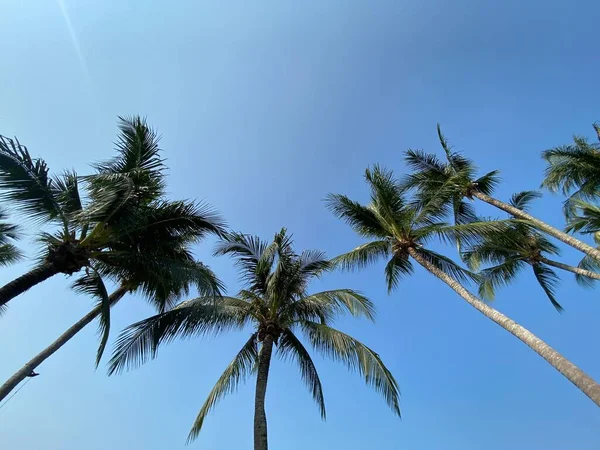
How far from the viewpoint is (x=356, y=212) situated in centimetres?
1428

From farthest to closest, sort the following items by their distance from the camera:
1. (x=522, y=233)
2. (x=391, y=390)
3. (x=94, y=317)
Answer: (x=522, y=233) → (x=94, y=317) → (x=391, y=390)

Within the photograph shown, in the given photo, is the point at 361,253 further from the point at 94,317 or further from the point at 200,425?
the point at 94,317

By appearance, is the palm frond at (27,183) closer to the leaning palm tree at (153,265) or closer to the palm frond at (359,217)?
the leaning palm tree at (153,265)

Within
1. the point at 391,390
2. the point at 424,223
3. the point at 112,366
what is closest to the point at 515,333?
the point at 391,390

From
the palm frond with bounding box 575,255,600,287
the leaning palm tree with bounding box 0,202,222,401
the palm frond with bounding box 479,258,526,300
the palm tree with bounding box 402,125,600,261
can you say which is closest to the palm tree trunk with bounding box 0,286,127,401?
the leaning palm tree with bounding box 0,202,222,401

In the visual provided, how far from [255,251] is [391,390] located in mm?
6209

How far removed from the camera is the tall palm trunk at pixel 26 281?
7.07m

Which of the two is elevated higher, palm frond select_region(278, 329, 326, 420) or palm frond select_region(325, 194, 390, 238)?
palm frond select_region(325, 194, 390, 238)

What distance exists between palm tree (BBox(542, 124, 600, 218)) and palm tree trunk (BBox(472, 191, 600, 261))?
3668 mm

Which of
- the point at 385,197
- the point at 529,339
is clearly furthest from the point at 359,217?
the point at 529,339

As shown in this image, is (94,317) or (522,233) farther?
(522,233)

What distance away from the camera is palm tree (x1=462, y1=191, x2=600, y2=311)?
1568cm

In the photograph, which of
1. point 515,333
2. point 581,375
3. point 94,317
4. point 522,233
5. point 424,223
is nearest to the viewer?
point 581,375

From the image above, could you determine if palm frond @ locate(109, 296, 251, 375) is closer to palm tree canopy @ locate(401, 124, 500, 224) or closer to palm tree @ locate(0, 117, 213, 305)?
palm tree @ locate(0, 117, 213, 305)
